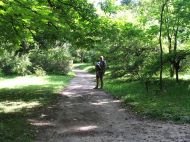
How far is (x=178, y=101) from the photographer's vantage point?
15352 mm

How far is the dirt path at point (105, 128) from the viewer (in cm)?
948

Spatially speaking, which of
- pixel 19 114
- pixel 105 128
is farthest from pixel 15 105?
pixel 105 128

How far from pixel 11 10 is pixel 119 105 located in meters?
7.90

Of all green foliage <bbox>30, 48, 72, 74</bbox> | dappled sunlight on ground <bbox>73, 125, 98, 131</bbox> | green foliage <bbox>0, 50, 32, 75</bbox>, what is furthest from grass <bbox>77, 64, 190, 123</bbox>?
green foliage <bbox>30, 48, 72, 74</bbox>

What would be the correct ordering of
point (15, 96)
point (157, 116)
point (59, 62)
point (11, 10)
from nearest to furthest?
point (11, 10) < point (157, 116) < point (15, 96) < point (59, 62)

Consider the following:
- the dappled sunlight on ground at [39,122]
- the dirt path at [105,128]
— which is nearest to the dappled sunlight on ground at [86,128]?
the dirt path at [105,128]

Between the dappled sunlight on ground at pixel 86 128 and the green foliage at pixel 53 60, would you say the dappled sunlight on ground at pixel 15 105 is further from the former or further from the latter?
the green foliage at pixel 53 60

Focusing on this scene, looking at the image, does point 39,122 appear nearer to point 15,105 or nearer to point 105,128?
point 105,128

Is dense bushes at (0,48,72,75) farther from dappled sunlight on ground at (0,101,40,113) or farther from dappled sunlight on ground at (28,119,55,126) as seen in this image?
dappled sunlight on ground at (28,119,55,126)

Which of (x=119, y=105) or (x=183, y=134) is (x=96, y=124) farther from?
(x=119, y=105)

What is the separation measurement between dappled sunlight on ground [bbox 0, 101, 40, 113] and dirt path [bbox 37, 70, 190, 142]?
133 centimetres

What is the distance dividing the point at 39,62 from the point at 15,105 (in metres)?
23.4

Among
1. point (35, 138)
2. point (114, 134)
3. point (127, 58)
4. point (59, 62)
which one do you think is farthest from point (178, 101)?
point (59, 62)

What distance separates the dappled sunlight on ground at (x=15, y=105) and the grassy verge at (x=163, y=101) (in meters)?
4.08
